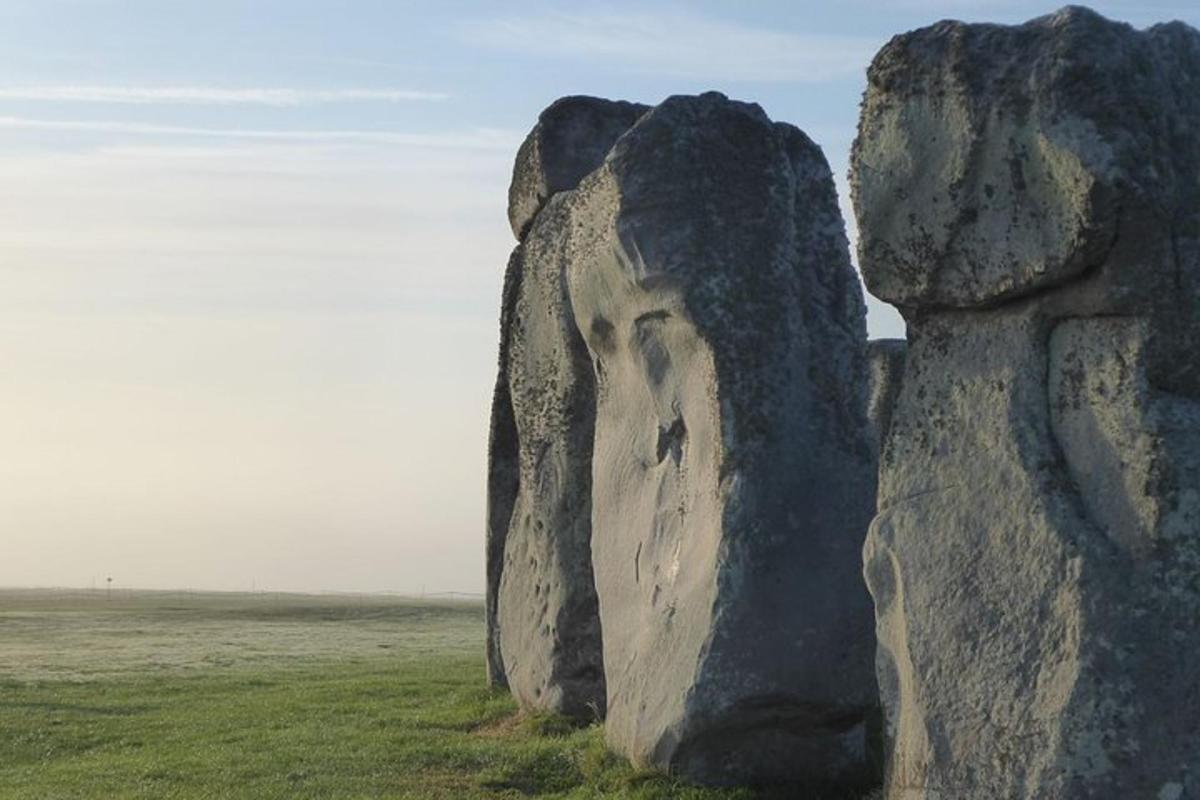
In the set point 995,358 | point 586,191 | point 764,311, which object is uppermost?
point 586,191

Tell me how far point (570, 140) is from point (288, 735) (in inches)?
300

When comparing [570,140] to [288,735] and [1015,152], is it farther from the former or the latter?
[1015,152]

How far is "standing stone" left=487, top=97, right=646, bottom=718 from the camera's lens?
17.7 metres

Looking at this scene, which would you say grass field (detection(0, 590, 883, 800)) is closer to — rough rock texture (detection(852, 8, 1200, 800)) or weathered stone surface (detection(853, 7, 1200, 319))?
rough rock texture (detection(852, 8, 1200, 800))

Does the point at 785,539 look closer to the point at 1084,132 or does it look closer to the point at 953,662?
the point at 953,662

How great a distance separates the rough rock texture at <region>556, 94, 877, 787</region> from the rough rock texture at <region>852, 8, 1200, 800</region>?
3458 mm

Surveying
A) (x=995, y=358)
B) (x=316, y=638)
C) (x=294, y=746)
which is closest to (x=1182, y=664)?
(x=995, y=358)

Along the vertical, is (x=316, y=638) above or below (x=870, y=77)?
below

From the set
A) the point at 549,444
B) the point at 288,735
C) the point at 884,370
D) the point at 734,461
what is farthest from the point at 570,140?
the point at 734,461

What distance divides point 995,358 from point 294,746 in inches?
427

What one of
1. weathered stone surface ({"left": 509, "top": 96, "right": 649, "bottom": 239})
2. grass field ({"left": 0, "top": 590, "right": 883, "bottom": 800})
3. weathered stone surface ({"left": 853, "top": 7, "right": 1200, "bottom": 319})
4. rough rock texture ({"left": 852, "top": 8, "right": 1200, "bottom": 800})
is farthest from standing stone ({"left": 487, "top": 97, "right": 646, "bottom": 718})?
weathered stone surface ({"left": 853, "top": 7, "right": 1200, "bottom": 319})

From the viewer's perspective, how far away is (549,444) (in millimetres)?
18625

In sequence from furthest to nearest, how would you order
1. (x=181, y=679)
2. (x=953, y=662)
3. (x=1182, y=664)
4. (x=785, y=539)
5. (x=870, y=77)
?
(x=181, y=679), (x=785, y=539), (x=870, y=77), (x=953, y=662), (x=1182, y=664)

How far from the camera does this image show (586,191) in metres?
16.0
